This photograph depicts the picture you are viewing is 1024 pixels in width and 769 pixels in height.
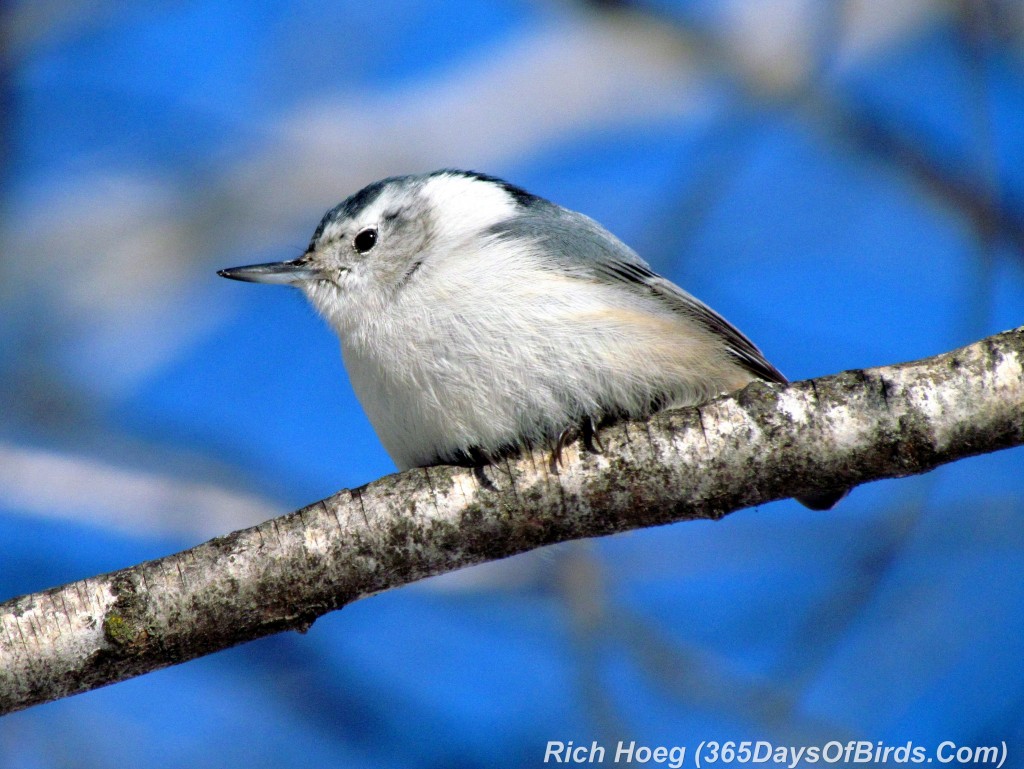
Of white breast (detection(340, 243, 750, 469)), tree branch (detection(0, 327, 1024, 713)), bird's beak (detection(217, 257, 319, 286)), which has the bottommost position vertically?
tree branch (detection(0, 327, 1024, 713))

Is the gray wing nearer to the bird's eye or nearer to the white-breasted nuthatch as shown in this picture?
the white-breasted nuthatch

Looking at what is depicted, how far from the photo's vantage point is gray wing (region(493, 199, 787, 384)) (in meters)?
2.71

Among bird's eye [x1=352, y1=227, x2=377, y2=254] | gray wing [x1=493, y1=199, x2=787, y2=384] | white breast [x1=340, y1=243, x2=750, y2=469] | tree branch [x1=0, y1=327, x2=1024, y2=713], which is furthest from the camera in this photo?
bird's eye [x1=352, y1=227, x2=377, y2=254]

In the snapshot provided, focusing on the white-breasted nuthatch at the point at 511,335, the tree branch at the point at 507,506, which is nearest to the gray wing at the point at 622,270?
the white-breasted nuthatch at the point at 511,335

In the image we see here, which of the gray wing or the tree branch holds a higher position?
the gray wing

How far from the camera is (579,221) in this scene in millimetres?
2973

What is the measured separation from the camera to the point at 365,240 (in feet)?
10.0

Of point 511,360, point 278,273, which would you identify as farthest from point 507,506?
point 278,273

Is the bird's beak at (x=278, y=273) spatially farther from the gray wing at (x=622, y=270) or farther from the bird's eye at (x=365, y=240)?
the gray wing at (x=622, y=270)

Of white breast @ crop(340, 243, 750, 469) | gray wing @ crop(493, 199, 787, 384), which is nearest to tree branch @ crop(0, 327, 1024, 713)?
white breast @ crop(340, 243, 750, 469)

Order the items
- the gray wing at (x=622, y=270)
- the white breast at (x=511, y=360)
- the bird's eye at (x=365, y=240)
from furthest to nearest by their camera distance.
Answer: the bird's eye at (x=365, y=240) < the gray wing at (x=622, y=270) < the white breast at (x=511, y=360)

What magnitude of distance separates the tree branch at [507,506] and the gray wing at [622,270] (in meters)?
0.58

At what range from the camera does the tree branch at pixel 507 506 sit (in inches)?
81.4

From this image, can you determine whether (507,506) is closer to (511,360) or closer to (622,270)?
(511,360)
